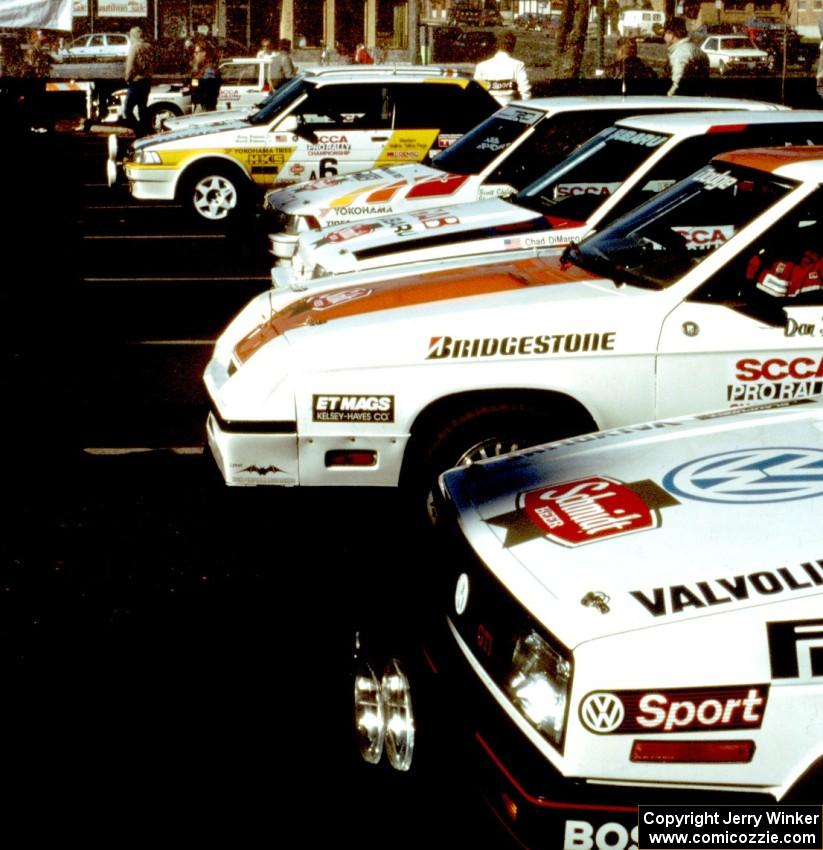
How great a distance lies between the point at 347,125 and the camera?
13.8 meters

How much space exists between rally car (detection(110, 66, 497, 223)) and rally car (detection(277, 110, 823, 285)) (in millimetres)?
5995

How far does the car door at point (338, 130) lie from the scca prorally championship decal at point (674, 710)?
37.8 ft

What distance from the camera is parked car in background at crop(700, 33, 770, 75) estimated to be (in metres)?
44.6

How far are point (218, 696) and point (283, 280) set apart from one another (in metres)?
4.25

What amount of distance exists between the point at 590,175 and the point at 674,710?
544 centimetres

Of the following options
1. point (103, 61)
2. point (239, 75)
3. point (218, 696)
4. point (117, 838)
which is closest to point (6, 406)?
point (218, 696)

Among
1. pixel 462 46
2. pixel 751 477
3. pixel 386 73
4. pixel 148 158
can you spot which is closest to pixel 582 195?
pixel 751 477

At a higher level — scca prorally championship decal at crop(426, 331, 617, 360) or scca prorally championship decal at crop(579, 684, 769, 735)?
scca prorally championship decal at crop(426, 331, 617, 360)

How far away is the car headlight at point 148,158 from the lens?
47.3ft

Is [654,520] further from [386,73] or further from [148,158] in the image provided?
[148,158]

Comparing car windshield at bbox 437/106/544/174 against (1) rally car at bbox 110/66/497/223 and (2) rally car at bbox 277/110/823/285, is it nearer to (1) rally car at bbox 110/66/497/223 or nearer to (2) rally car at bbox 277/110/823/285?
(2) rally car at bbox 277/110/823/285

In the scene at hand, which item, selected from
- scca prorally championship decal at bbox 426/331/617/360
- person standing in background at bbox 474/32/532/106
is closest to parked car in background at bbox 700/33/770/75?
person standing in background at bbox 474/32/532/106

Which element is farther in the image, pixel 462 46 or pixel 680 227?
pixel 462 46

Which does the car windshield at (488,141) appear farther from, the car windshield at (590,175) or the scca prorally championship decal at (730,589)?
the scca prorally championship decal at (730,589)
